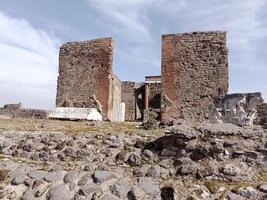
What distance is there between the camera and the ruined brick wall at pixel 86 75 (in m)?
18.7

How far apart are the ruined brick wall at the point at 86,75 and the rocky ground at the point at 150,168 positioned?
9600 mm

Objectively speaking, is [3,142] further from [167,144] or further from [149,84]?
[149,84]

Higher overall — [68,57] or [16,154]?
[68,57]

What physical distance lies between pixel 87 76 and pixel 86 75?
3.4 inches

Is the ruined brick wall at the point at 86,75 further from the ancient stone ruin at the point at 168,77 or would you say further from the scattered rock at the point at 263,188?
the scattered rock at the point at 263,188

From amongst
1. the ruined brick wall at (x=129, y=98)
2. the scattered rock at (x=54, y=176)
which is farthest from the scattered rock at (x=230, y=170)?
the ruined brick wall at (x=129, y=98)

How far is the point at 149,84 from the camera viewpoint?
1096 inches

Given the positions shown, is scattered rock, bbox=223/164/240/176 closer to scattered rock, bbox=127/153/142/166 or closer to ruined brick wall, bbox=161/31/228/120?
scattered rock, bbox=127/153/142/166

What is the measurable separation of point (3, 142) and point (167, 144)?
13.9ft

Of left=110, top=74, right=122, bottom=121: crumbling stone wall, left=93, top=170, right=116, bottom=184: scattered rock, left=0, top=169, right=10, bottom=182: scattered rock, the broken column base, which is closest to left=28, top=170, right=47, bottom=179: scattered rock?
left=0, top=169, right=10, bottom=182: scattered rock

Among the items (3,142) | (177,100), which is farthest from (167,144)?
(177,100)

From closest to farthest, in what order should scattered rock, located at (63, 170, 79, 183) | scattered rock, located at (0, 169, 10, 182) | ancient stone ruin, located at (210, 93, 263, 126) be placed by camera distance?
scattered rock, located at (63, 170, 79, 183) < scattered rock, located at (0, 169, 10, 182) < ancient stone ruin, located at (210, 93, 263, 126)

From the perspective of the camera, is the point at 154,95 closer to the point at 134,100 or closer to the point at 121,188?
the point at 134,100

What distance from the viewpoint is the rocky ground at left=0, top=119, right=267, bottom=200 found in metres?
6.94
